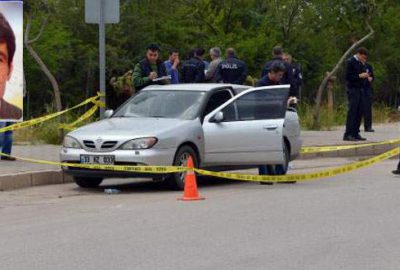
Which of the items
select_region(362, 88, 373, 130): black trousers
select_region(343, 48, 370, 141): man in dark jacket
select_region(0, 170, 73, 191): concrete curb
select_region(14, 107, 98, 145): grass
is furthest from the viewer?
select_region(362, 88, 373, 130): black trousers

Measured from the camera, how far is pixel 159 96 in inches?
567

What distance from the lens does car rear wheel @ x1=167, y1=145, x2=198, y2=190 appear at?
13148 millimetres

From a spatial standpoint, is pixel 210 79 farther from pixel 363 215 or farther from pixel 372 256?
pixel 372 256

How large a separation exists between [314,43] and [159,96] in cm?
2089

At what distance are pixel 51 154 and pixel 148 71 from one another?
2276mm

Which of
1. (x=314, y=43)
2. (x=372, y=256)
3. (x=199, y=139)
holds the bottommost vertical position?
(x=372, y=256)

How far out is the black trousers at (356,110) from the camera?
68.3 ft

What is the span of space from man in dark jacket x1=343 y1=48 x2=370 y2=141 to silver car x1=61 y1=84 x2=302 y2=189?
6165 millimetres

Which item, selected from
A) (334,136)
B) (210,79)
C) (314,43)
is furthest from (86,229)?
(314,43)

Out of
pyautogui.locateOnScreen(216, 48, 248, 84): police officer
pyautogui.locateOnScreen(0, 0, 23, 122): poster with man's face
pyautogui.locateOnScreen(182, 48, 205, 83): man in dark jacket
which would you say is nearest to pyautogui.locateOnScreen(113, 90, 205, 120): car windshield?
pyautogui.locateOnScreen(0, 0, 23, 122): poster with man's face

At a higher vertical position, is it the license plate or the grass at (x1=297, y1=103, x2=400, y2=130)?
the grass at (x1=297, y1=103, x2=400, y2=130)

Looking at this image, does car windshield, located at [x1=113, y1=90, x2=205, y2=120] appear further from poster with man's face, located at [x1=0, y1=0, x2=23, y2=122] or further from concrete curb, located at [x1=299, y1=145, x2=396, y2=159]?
concrete curb, located at [x1=299, y1=145, x2=396, y2=159]

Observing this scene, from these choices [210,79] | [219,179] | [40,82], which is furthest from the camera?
[40,82]

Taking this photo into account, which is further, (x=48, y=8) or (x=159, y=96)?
(x=48, y=8)
